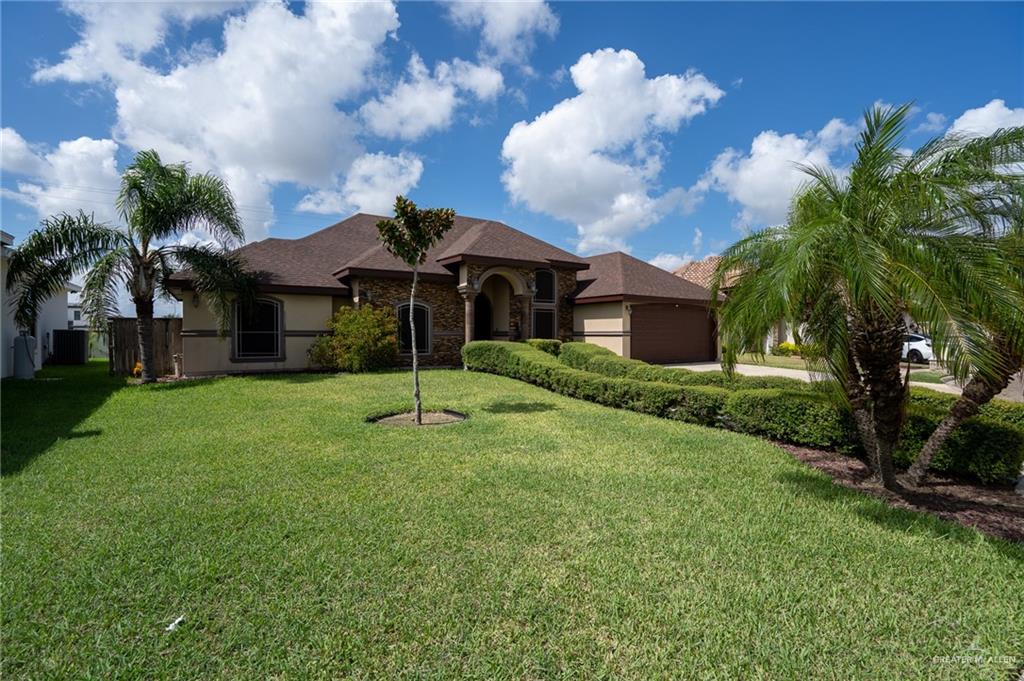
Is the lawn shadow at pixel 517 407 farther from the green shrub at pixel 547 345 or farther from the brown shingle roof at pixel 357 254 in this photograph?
the brown shingle roof at pixel 357 254

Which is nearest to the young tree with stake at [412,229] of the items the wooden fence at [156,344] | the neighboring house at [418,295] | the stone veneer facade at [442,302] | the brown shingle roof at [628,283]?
the neighboring house at [418,295]

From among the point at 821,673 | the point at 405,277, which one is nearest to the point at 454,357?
the point at 405,277

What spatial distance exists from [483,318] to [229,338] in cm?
988

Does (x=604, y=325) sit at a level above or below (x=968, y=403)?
above

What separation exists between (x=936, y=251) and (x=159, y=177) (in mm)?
15918

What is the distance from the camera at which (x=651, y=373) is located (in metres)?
11.6

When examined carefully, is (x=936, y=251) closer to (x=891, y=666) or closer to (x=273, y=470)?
(x=891, y=666)

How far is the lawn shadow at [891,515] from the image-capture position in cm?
416

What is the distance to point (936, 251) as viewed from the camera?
434cm

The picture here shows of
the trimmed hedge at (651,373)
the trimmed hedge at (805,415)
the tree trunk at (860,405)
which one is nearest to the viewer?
the tree trunk at (860,405)

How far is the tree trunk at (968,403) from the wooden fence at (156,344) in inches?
737

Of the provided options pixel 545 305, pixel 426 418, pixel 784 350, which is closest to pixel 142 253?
pixel 426 418

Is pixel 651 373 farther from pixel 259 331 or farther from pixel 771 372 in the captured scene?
pixel 259 331

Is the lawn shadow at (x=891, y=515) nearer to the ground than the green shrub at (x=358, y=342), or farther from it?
nearer to the ground
